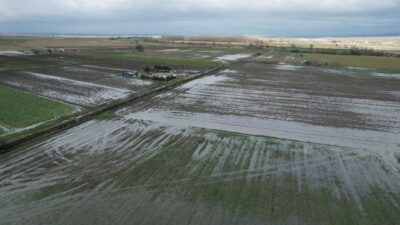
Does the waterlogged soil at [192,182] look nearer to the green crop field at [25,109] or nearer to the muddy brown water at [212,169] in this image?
the muddy brown water at [212,169]

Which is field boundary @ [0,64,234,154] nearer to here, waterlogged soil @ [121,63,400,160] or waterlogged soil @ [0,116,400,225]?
waterlogged soil @ [0,116,400,225]

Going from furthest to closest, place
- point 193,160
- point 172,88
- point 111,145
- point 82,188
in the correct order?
1. point 172,88
2. point 111,145
3. point 193,160
4. point 82,188

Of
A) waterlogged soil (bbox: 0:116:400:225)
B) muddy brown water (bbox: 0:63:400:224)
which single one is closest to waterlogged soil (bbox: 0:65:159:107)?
muddy brown water (bbox: 0:63:400:224)

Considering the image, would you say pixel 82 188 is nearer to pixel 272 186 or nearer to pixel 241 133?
pixel 272 186

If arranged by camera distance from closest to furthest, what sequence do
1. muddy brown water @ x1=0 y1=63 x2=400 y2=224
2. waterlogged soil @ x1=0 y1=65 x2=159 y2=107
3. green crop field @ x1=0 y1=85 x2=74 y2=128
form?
muddy brown water @ x1=0 y1=63 x2=400 y2=224 < green crop field @ x1=0 y1=85 x2=74 y2=128 < waterlogged soil @ x1=0 y1=65 x2=159 y2=107

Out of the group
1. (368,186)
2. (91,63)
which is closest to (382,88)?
(368,186)

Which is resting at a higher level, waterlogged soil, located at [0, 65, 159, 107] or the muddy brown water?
waterlogged soil, located at [0, 65, 159, 107]

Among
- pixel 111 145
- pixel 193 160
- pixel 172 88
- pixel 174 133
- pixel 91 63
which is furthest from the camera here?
pixel 91 63

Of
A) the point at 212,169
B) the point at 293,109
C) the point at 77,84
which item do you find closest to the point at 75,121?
the point at 212,169
